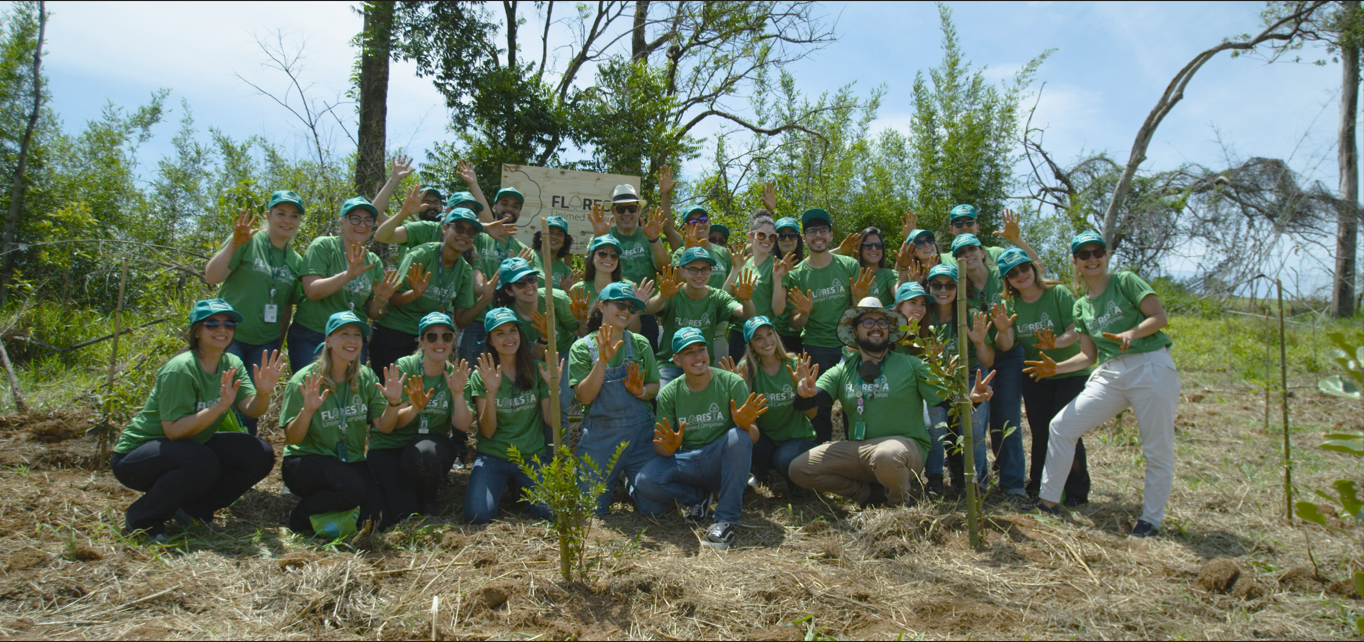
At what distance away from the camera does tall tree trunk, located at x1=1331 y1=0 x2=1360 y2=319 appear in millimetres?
14336

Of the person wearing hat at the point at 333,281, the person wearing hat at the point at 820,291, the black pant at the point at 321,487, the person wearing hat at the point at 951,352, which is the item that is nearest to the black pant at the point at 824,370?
the person wearing hat at the point at 820,291

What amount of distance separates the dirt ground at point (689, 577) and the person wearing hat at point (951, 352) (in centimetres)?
37

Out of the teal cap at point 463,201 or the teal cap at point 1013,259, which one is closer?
the teal cap at point 1013,259

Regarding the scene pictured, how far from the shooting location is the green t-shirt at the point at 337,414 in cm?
460

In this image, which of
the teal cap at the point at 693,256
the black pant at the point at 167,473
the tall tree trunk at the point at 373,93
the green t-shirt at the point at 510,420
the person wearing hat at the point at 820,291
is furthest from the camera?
the tall tree trunk at the point at 373,93

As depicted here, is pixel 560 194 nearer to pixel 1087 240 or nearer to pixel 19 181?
pixel 1087 240

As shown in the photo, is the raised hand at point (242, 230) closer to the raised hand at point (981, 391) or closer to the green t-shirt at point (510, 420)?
the green t-shirt at point (510, 420)

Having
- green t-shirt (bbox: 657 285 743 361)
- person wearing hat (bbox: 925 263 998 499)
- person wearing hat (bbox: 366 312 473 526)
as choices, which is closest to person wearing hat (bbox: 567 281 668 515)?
green t-shirt (bbox: 657 285 743 361)

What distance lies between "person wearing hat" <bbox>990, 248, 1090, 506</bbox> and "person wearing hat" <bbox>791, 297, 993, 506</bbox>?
87 cm

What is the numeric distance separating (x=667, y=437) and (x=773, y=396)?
96cm

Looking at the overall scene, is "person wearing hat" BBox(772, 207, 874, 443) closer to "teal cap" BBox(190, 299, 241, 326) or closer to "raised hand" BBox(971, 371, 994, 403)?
"raised hand" BBox(971, 371, 994, 403)

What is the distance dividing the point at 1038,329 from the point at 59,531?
6422 millimetres

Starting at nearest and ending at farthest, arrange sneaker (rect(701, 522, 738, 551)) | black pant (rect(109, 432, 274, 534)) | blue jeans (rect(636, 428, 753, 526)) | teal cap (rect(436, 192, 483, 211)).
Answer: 1. black pant (rect(109, 432, 274, 534))
2. sneaker (rect(701, 522, 738, 551))
3. blue jeans (rect(636, 428, 753, 526))
4. teal cap (rect(436, 192, 483, 211))

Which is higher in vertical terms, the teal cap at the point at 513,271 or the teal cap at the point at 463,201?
the teal cap at the point at 463,201
